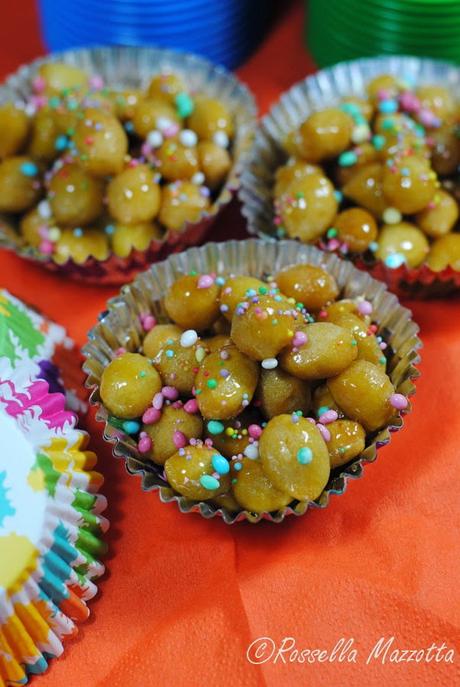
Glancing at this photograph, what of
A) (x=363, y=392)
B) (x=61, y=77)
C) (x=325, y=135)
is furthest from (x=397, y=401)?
(x=61, y=77)

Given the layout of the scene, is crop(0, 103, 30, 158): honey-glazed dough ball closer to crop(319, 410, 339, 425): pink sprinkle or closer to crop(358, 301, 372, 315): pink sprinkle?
crop(358, 301, 372, 315): pink sprinkle

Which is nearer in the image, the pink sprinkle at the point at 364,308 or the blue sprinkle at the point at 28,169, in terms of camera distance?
the pink sprinkle at the point at 364,308

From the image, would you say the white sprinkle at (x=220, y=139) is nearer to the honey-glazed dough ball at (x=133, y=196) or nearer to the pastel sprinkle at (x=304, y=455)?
the honey-glazed dough ball at (x=133, y=196)

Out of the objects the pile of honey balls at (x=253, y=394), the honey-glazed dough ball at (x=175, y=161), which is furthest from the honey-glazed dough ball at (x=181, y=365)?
the honey-glazed dough ball at (x=175, y=161)

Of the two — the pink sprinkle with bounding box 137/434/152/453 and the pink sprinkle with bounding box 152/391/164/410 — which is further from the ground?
the pink sprinkle with bounding box 152/391/164/410

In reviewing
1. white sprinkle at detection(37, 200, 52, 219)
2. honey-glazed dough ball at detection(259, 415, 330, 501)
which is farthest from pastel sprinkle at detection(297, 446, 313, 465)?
white sprinkle at detection(37, 200, 52, 219)
